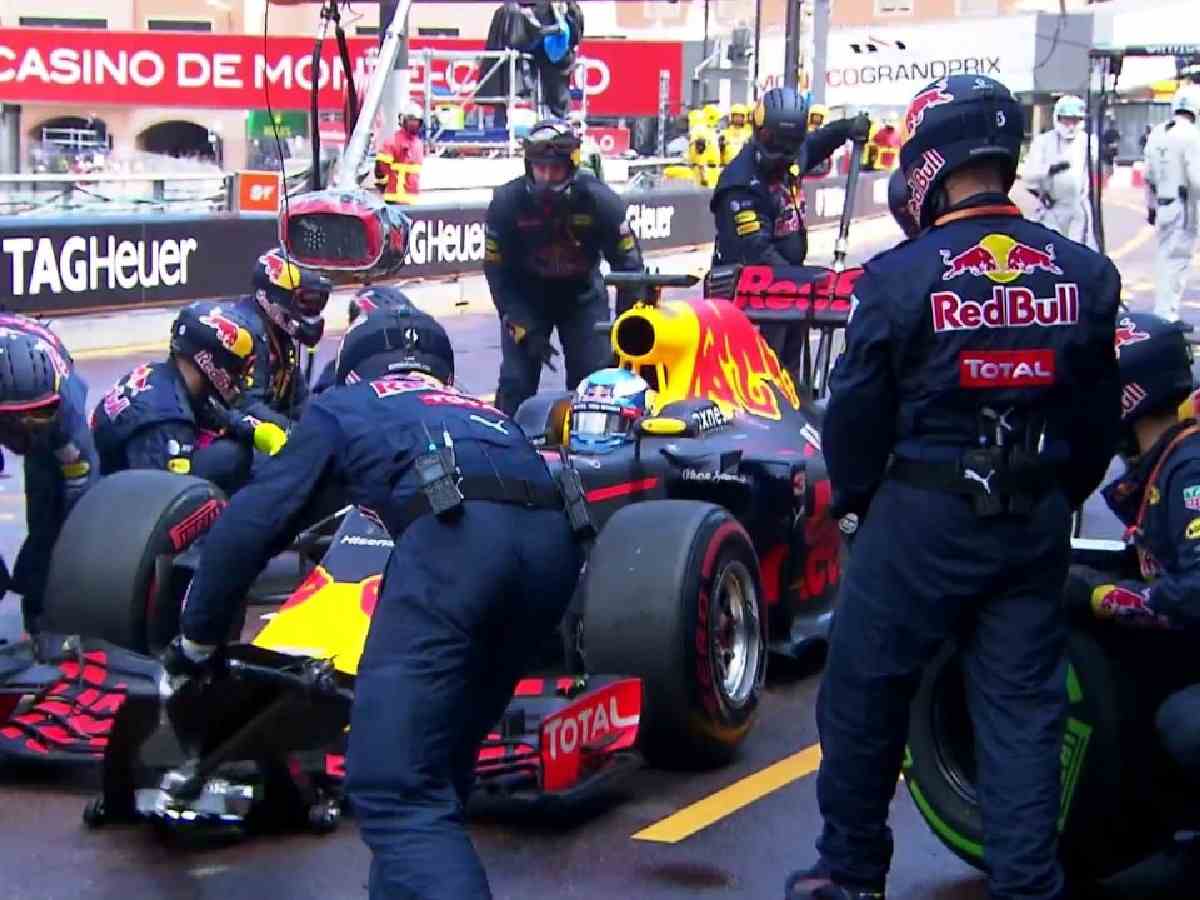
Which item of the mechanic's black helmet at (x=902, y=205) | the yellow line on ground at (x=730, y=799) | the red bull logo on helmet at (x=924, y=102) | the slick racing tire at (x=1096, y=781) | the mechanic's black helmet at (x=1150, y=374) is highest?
the red bull logo on helmet at (x=924, y=102)

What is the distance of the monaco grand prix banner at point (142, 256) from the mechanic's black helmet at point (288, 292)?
229 inches

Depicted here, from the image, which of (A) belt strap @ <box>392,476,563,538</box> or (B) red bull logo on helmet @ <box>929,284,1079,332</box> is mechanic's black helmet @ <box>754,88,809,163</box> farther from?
(A) belt strap @ <box>392,476,563,538</box>

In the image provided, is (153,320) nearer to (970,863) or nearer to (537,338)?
(537,338)

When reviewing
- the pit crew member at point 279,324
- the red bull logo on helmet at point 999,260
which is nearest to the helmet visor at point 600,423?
the pit crew member at point 279,324

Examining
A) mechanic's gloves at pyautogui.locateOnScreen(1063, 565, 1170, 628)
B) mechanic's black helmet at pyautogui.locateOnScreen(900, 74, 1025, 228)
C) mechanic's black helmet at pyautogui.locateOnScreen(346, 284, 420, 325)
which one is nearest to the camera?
mechanic's black helmet at pyautogui.locateOnScreen(900, 74, 1025, 228)

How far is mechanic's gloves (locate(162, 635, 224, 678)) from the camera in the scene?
491 cm

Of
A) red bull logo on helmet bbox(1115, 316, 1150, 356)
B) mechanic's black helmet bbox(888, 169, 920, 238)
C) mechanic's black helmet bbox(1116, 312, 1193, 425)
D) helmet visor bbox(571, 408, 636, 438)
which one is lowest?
helmet visor bbox(571, 408, 636, 438)

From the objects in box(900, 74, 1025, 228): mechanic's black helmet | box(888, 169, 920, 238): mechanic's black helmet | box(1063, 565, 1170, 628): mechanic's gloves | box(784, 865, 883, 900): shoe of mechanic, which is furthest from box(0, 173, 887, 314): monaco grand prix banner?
box(784, 865, 883, 900): shoe of mechanic

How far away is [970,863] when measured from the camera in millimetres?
5207

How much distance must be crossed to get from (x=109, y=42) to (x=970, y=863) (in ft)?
139

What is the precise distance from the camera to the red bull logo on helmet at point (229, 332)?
8.22 m

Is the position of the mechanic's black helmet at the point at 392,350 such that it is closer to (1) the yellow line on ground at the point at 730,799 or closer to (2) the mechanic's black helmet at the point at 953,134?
(2) the mechanic's black helmet at the point at 953,134

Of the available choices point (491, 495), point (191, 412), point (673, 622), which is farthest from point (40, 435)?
point (491, 495)

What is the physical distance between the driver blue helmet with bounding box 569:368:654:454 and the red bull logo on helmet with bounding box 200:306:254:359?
1.62 m
